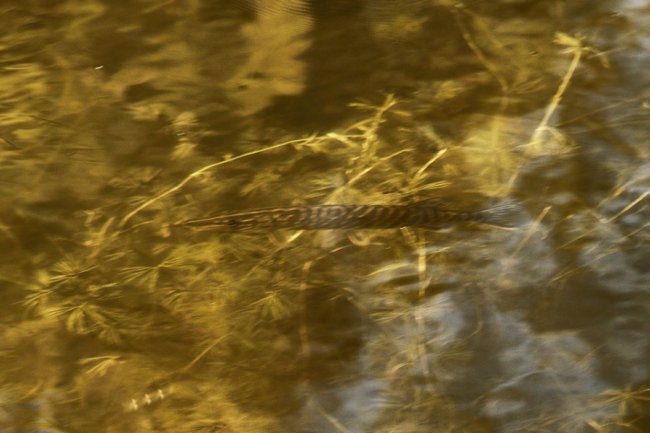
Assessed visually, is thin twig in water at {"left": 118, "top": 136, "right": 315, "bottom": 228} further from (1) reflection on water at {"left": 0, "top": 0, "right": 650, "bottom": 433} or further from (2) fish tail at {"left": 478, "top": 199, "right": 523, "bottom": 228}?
(2) fish tail at {"left": 478, "top": 199, "right": 523, "bottom": 228}

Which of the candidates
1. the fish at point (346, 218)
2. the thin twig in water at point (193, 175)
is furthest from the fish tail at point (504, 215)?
the thin twig in water at point (193, 175)

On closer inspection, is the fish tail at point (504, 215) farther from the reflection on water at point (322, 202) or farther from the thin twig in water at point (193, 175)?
the thin twig in water at point (193, 175)

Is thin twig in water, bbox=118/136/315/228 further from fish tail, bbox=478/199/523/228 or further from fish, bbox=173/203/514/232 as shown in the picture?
fish tail, bbox=478/199/523/228

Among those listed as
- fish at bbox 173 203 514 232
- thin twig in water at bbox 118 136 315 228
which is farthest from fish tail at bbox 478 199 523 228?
thin twig in water at bbox 118 136 315 228

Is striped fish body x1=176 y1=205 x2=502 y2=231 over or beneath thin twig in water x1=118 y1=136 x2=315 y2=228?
beneath

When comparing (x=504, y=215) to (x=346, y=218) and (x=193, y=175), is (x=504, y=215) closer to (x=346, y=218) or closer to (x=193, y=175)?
(x=346, y=218)

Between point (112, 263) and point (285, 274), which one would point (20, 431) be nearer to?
point (112, 263)

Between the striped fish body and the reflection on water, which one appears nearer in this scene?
the reflection on water
